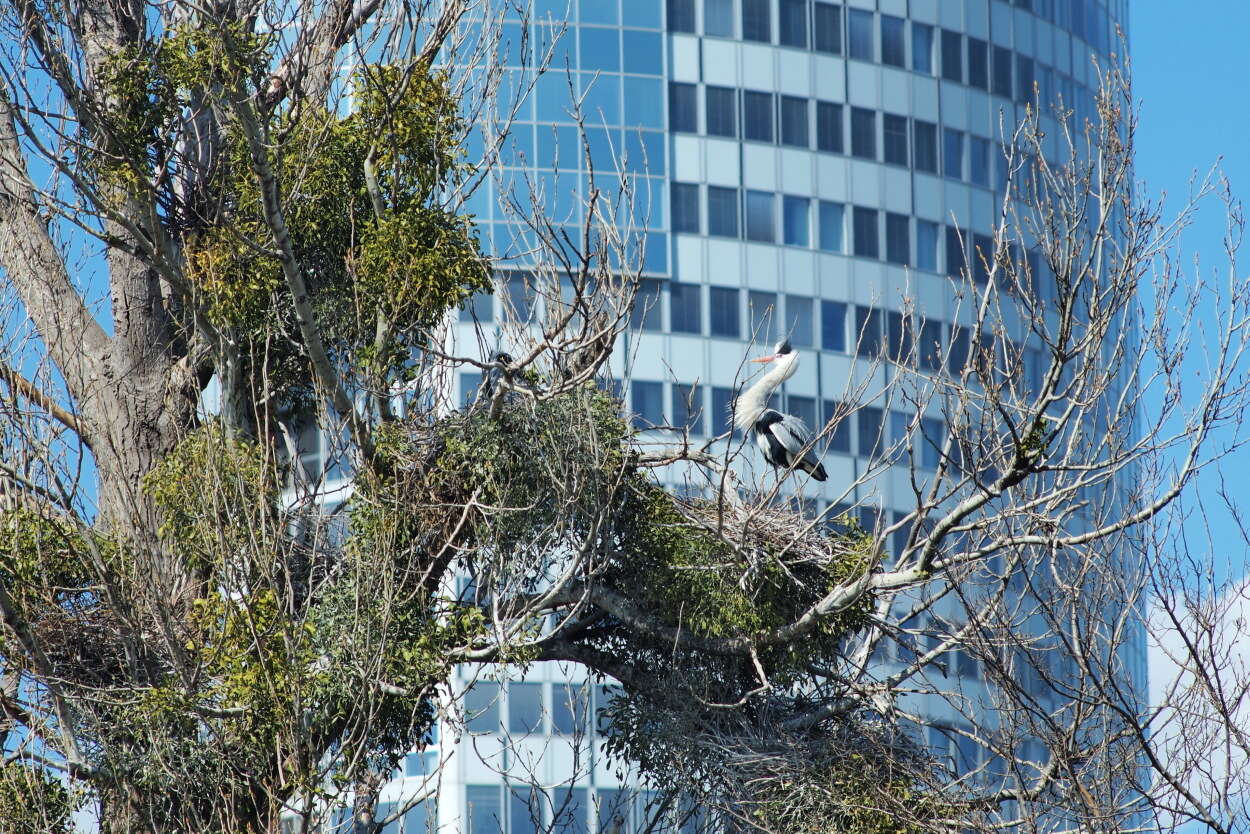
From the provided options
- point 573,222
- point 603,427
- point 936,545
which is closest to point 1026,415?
point 936,545

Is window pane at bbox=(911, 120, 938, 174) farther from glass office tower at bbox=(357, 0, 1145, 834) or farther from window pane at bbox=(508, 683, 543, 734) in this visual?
window pane at bbox=(508, 683, 543, 734)

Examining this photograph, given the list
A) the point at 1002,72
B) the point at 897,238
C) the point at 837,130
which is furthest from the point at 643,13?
the point at 1002,72

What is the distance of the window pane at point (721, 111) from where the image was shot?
4391 cm

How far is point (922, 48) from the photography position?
152 ft

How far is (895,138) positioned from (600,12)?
336 inches

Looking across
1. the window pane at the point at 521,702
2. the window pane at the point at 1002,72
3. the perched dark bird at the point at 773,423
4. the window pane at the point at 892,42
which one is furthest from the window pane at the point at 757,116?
the perched dark bird at the point at 773,423

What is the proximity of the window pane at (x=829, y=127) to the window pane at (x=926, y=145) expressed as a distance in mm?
2125

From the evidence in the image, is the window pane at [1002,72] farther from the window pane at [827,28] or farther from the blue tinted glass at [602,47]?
the blue tinted glass at [602,47]

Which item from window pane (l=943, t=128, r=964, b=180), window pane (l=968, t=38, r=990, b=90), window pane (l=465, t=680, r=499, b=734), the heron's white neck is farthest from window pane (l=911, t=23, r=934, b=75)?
the heron's white neck

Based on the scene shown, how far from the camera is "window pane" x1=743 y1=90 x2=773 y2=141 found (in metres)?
44.3

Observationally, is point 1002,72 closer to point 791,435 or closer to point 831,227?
point 831,227

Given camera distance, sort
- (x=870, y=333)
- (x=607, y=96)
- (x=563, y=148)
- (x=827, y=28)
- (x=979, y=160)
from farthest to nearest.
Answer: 1. (x=979, y=160)
2. (x=827, y=28)
3. (x=607, y=96)
4. (x=870, y=333)
5. (x=563, y=148)

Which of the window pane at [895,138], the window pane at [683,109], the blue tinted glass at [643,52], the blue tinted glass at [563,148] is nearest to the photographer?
the blue tinted glass at [563,148]

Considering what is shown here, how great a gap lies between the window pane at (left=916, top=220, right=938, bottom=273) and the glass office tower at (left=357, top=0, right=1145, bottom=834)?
51mm
